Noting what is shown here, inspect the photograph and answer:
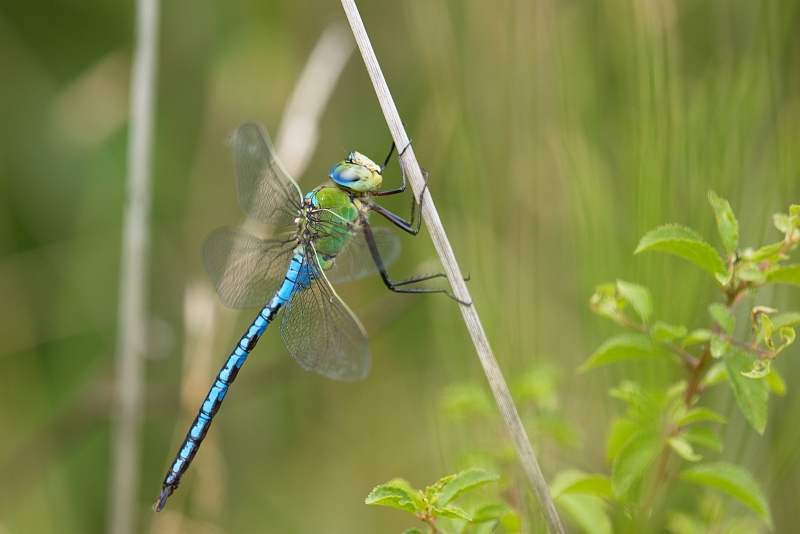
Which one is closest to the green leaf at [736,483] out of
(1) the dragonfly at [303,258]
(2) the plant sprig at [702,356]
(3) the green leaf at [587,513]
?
(2) the plant sprig at [702,356]

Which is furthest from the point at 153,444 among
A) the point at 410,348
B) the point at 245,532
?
the point at 410,348

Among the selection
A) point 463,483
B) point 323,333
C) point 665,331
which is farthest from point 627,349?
point 323,333

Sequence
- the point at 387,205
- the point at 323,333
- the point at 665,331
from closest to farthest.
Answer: the point at 665,331 < the point at 323,333 < the point at 387,205

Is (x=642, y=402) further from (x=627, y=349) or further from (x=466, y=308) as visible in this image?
(x=466, y=308)

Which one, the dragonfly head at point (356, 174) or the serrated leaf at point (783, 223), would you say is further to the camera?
the dragonfly head at point (356, 174)

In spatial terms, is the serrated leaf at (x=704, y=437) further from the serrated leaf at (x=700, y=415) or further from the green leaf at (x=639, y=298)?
the green leaf at (x=639, y=298)

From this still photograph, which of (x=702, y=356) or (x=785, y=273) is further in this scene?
(x=702, y=356)
